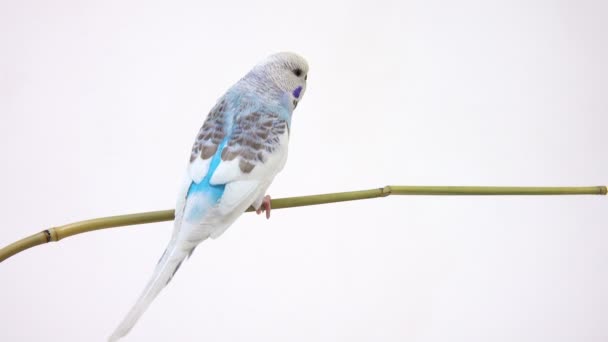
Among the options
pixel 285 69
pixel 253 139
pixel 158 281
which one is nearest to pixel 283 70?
pixel 285 69

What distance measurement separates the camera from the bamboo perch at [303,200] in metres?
0.59

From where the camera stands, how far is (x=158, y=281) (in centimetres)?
60

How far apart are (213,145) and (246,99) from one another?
0.31 ft

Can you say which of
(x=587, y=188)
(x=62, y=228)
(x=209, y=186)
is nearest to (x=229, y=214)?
(x=209, y=186)

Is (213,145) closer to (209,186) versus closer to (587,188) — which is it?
(209,186)

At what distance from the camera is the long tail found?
1.84 ft

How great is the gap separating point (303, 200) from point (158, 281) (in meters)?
0.18

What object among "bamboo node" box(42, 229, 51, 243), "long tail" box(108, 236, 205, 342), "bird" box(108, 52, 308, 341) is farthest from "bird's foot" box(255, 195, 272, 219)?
"bamboo node" box(42, 229, 51, 243)

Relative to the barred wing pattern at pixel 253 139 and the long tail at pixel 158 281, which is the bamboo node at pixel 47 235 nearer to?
the long tail at pixel 158 281

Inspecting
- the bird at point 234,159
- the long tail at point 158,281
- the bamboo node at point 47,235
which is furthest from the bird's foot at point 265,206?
the bamboo node at point 47,235

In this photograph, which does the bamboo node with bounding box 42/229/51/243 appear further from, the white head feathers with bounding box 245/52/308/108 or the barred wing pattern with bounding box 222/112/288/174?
the white head feathers with bounding box 245/52/308/108

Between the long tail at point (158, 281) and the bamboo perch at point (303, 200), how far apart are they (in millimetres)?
44

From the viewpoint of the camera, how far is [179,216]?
0.69 metres

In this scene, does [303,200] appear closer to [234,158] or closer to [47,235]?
[234,158]
